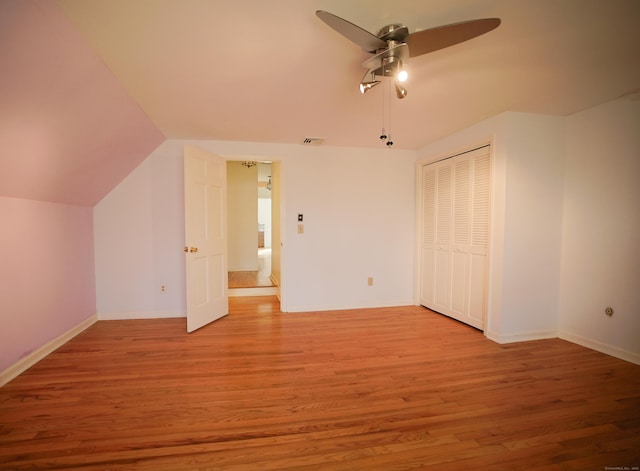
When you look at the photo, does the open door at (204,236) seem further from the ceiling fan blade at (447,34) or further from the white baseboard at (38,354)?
the ceiling fan blade at (447,34)

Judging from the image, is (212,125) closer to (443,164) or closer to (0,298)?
(0,298)

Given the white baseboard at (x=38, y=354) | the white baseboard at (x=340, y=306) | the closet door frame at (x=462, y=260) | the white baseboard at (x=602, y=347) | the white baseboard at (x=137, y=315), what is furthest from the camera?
the white baseboard at (x=340, y=306)

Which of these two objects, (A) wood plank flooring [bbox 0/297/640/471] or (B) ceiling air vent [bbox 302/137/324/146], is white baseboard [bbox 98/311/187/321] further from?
(B) ceiling air vent [bbox 302/137/324/146]

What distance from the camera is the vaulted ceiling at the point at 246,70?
1.47 metres

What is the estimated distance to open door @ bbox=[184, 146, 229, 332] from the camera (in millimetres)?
3098

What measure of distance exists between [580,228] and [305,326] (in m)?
3.27

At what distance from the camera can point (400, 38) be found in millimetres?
1506

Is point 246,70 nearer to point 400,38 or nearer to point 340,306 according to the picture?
point 400,38

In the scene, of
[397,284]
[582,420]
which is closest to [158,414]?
[582,420]

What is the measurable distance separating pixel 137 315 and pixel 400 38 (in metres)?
4.20

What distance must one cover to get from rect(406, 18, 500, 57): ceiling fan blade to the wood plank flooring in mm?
2271

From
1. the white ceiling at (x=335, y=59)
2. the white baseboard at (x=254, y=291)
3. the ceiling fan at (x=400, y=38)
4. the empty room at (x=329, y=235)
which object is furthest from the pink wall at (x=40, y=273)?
the ceiling fan at (x=400, y=38)

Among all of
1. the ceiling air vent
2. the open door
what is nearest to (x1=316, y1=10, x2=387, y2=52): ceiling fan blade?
the ceiling air vent

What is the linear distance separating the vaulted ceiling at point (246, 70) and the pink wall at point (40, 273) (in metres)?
0.23
